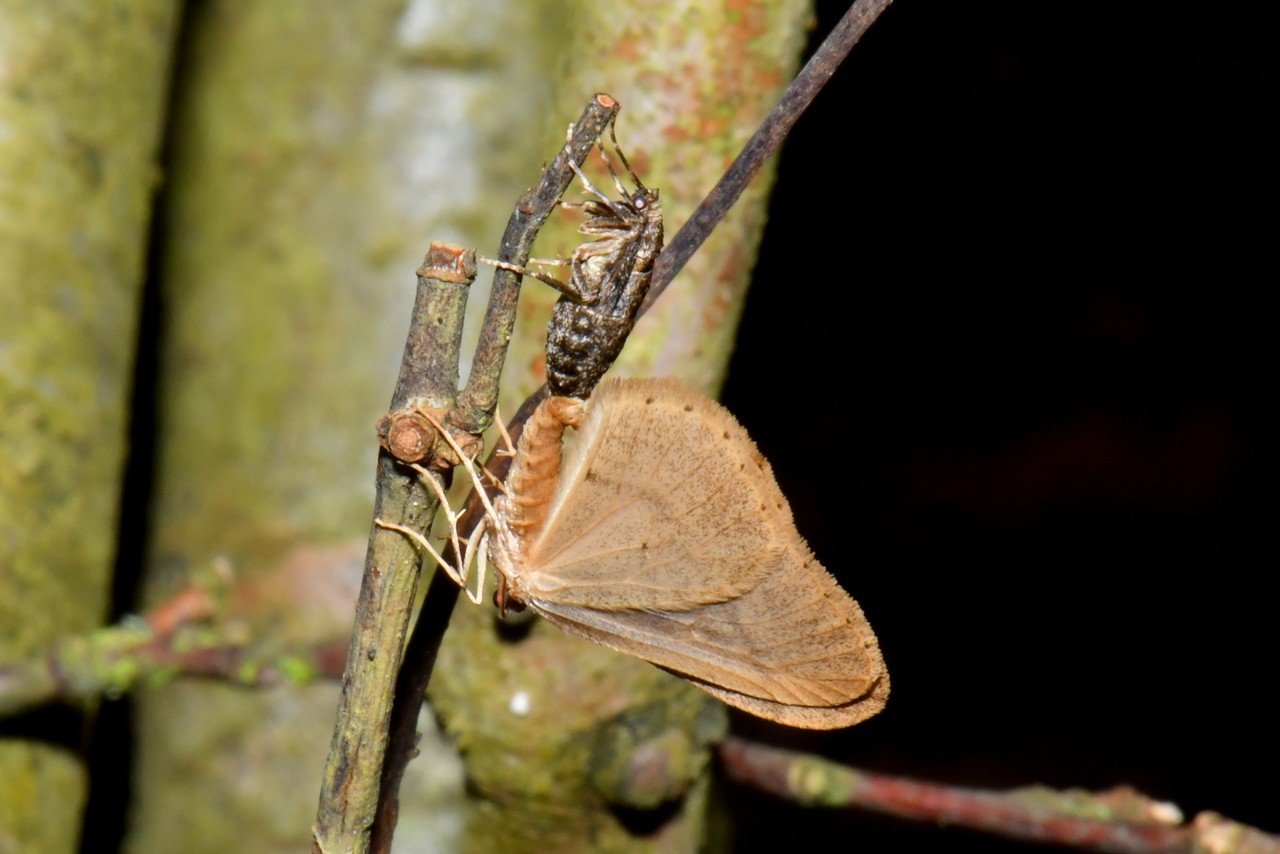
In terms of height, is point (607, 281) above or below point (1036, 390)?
above

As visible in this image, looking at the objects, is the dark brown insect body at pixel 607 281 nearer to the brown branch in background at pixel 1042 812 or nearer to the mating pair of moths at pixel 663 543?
the mating pair of moths at pixel 663 543

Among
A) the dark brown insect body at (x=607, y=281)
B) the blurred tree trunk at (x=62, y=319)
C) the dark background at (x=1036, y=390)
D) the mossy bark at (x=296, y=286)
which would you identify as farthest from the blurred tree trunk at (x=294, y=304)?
the dark background at (x=1036, y=390)

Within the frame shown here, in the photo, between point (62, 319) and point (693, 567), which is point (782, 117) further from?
point (62, 319)

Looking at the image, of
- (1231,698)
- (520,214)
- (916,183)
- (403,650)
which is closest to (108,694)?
(403,650)

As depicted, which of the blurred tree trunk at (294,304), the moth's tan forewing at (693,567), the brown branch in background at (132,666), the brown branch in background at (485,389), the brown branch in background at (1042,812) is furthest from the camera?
the blurred tree trunk at (294,304)

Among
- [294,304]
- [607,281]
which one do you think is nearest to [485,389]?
[607,281]

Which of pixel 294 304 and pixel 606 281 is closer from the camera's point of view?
pixel 606 281
